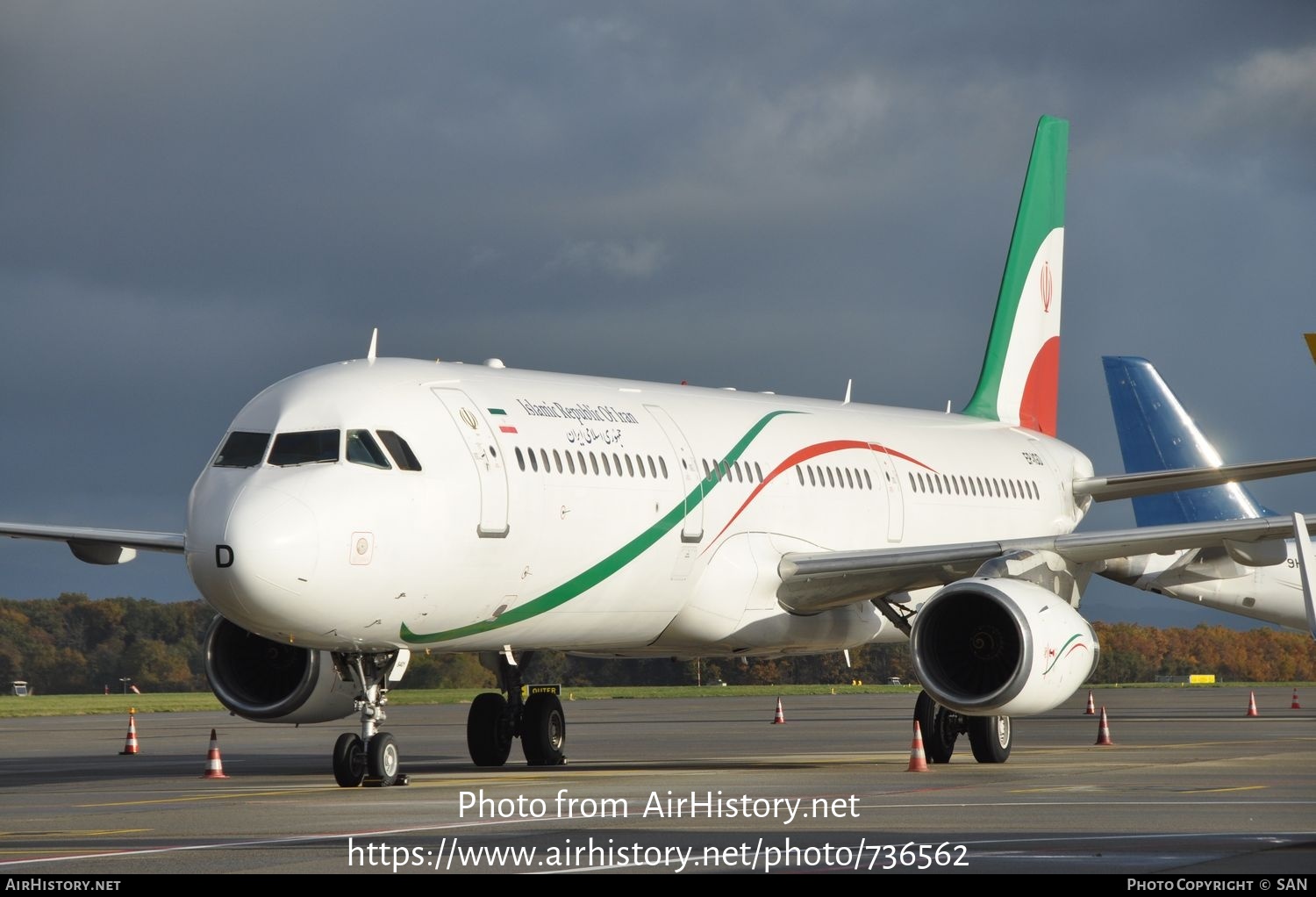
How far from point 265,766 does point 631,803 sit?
979 cm

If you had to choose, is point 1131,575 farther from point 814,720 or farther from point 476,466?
point 476,466

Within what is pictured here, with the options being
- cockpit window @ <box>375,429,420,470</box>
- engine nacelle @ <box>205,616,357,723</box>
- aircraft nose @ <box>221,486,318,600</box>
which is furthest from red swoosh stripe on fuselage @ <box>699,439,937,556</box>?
aircraft nose @ <box>221,486,318,600</box>

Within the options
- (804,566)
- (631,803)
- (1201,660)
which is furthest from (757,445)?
(1201,660)

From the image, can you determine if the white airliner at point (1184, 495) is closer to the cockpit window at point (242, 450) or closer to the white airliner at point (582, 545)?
the white airliner at point (582, 545)

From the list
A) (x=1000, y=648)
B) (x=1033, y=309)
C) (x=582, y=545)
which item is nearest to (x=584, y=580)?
(x=582, y=545)

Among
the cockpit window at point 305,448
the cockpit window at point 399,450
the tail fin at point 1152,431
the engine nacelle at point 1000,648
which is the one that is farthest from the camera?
the tail fin at point 1152,431

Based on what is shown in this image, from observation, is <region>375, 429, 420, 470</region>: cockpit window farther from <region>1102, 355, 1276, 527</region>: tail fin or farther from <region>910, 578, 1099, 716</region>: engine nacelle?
<region>1102, 355, 1276, 527</region>: tail fin

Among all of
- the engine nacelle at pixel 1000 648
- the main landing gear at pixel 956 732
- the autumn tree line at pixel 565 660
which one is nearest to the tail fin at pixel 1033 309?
the main landing gear at pixel 956 732

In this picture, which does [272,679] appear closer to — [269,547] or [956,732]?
[269,547]

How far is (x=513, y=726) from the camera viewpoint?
21.7 metres

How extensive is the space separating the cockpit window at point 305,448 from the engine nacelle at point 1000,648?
6440 millimetres

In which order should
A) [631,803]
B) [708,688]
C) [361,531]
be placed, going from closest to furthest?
[631,803], [361,531], [708,688]

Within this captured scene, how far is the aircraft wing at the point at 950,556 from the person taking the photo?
20.3 m

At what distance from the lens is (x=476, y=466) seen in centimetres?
1797
